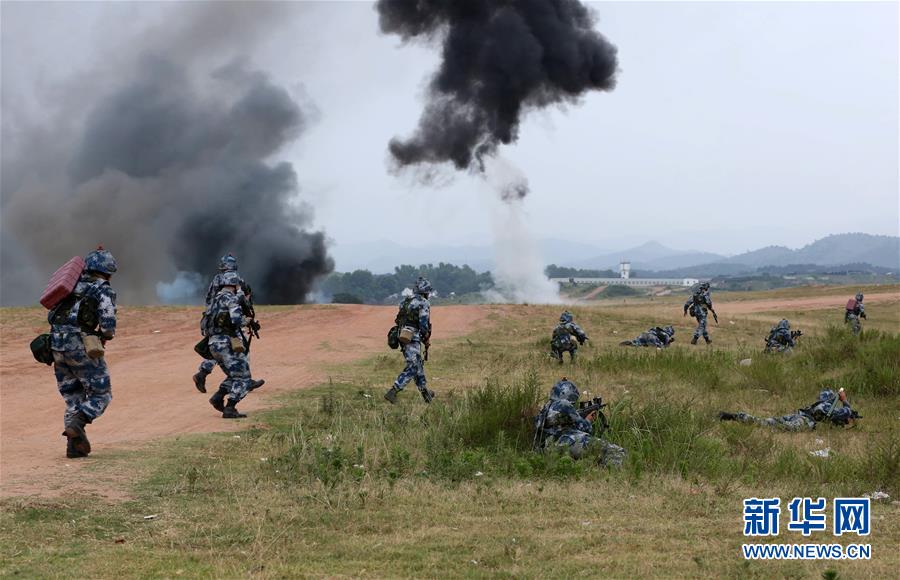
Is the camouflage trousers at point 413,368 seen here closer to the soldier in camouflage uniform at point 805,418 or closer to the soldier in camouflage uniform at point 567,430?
the soldier in camouflage uniform at point 567,430

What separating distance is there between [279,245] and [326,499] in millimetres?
38930

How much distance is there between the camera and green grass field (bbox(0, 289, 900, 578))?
198 inches

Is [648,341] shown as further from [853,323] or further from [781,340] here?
[853,323]

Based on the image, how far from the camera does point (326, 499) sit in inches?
247

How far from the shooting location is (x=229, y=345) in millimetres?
10508

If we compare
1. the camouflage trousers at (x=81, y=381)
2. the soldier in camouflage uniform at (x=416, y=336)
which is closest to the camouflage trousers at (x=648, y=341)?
the soldier in camouflage uniform at (x=416, y=336)

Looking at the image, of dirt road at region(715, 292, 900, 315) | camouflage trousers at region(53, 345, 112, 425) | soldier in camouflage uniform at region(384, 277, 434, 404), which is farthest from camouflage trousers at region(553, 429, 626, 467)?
dirt road at region(715, 292, 900, 315)

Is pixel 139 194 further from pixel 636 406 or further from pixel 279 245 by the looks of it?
pixel 636 406

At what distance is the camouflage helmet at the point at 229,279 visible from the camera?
1067 centimetres

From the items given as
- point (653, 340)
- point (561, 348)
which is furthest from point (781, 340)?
point (561, 348)

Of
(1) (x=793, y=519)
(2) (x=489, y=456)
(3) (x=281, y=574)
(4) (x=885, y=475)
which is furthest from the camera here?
(2) (x=489, y=456)

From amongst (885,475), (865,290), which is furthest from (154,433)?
(865,290)

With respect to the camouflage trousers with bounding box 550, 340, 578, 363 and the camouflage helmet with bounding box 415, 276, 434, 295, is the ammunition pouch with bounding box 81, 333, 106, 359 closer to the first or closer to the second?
the camouflage helmet with bounding box 415, 276, 434, 295

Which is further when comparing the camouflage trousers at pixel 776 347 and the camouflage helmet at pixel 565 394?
the camouflage trousers at pixel 776 347
